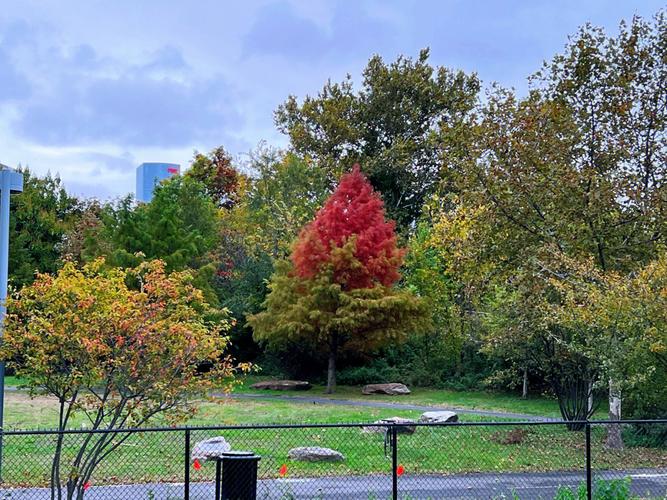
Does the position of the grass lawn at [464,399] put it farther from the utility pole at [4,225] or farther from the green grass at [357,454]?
the utility pole at [4,225]

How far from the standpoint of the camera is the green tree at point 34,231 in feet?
128

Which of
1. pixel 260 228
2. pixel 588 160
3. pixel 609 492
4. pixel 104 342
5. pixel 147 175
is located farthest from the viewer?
pixel 147 175

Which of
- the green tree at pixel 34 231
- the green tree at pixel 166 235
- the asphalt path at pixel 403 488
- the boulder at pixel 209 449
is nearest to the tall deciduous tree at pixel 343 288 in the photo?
the green tree at pixel 166 235

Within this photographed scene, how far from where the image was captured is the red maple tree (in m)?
30.2

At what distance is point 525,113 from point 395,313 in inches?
537

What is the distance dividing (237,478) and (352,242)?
860 inches

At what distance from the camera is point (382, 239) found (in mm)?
31156

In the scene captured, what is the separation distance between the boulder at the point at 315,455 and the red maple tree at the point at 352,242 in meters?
16.9

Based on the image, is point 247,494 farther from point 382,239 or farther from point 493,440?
point 382,239

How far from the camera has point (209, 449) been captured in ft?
42.6

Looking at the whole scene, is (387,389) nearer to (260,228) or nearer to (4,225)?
(260,228)

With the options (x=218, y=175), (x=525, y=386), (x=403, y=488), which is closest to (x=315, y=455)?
(x=403, y=488)

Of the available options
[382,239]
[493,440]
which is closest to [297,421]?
[493,440]

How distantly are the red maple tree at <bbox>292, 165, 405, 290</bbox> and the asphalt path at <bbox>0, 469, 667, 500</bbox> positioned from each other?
18.1 m
